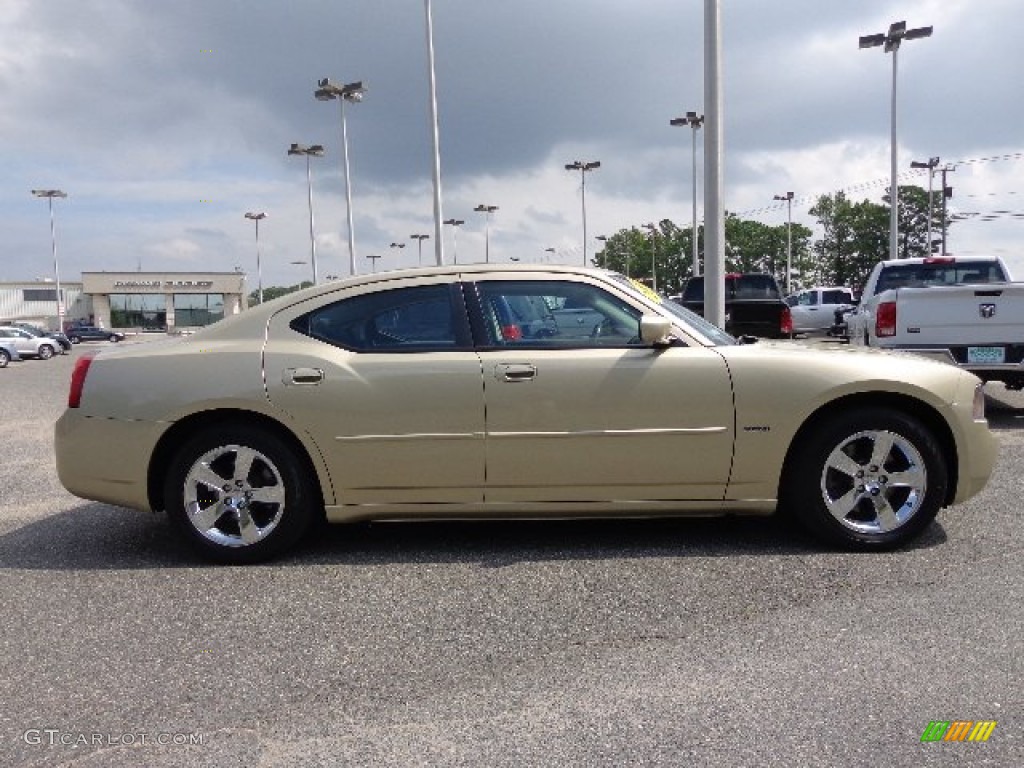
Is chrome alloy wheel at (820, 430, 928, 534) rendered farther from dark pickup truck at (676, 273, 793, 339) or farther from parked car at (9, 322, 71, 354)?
parked car at (9, 322, 71, 354)

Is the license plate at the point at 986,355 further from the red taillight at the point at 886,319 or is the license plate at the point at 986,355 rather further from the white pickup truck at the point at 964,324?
the red taillight at the point at 886,319

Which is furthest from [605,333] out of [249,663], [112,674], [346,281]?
[112,674]

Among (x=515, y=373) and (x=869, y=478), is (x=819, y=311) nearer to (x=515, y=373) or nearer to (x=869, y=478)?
(x=869, y=478)

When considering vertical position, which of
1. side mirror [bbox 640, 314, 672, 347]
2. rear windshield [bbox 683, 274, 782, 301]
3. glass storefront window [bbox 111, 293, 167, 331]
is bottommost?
side mirror [bbox 640, 314, 672, 347]

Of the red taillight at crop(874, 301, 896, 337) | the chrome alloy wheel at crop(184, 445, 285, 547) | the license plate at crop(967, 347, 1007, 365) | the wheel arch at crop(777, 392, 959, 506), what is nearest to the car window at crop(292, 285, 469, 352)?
the chrome alloy wheel at crop(184, 445, 285, 547)

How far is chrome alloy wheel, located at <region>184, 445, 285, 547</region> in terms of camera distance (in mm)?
4109

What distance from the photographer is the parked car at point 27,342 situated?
3394 cm

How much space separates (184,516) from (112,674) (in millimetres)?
1290

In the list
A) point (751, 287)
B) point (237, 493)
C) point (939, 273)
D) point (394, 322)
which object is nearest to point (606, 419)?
point (394, 322)

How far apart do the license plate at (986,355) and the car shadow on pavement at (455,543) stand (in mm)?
3661

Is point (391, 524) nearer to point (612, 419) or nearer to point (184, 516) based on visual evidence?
point (184, 516)

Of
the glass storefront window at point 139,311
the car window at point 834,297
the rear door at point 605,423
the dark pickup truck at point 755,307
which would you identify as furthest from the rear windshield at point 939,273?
the glass storefront window at point 139,311

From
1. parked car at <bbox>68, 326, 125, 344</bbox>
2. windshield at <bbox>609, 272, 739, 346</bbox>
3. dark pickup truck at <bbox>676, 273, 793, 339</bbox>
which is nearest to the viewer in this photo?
windshield at <bbox>609, 272, 739, 346</bbox>

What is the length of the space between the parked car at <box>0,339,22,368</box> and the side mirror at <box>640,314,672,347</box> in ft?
108
